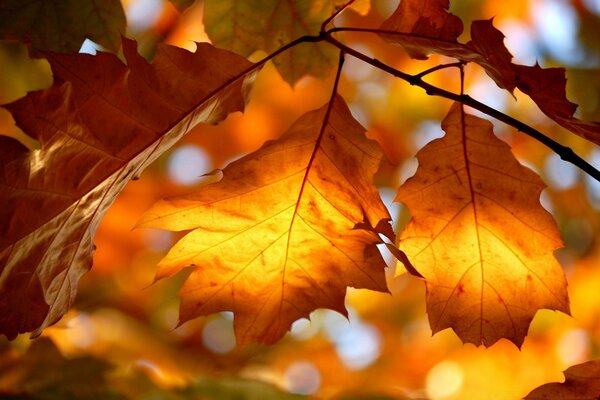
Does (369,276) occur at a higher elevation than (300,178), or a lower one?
lower

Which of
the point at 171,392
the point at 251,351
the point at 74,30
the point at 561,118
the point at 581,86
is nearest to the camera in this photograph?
the point at 561,118

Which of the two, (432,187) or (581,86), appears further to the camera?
(581,86)

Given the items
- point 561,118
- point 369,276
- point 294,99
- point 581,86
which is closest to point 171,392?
point 369,276

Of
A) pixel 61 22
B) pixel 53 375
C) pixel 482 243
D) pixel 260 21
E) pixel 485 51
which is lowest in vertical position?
pixel 53 375

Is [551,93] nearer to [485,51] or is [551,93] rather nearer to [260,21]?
[485,51]

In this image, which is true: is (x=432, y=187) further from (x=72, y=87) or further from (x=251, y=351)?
(x=251, y=351)

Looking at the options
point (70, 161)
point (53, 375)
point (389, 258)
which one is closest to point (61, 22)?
point (70, 161)

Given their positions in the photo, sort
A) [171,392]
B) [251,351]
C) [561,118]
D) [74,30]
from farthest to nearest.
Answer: [251,351]
[171,392]
[74,30]
[561,118]
